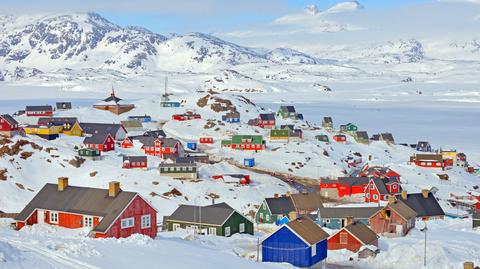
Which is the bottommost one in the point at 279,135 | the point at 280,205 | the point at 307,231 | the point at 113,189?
the point at 280,205

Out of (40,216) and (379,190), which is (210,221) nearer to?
(40,216)

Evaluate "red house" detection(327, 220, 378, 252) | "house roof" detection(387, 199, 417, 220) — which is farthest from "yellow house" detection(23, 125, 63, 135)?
"red house" detection(327, 220, 378, 252)

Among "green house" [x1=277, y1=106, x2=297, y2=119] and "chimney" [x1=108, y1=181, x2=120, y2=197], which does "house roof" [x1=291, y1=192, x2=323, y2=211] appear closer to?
"chimney" [x1=108, y1=181, x2=120, y2=197]

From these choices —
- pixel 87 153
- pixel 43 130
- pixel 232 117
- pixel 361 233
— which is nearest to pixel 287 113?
pixel 232 117

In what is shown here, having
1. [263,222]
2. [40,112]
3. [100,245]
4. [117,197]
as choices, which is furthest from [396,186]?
[40,112]

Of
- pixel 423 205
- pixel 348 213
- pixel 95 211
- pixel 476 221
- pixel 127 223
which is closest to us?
pixel 127 223

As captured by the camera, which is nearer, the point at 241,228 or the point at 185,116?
the point at 241,228

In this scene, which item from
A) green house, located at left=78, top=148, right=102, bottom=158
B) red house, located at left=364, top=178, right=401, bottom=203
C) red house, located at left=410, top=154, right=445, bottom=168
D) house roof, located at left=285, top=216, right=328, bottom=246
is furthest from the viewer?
red house, located at left=410, top=154, right=445, bottom=168

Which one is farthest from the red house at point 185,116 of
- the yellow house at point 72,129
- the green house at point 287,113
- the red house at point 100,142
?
the red house at point 100,142
